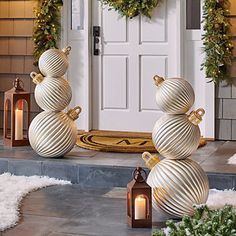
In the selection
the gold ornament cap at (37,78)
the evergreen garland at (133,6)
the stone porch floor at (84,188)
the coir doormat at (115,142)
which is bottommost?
the stone porch floor at (84,188)

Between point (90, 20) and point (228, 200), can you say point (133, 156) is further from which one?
point (90, 20)

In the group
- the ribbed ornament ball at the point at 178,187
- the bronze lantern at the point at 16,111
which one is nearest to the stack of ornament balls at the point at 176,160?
the ribbed ornament ball at the point at 178,187

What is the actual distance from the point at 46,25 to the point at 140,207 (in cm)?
325

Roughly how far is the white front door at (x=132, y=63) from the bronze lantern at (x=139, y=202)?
2.64 m

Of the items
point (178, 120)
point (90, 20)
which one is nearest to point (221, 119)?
point (90, 20)

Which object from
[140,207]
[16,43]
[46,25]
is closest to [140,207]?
[140,207]

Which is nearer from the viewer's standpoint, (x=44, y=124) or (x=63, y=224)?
(x=63, y=224)

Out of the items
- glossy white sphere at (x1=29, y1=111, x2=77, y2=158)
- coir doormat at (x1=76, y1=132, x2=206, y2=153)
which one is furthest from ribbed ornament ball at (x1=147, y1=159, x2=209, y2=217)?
coir doormat at (x1=76, y1=132, x2=206, y2=153)

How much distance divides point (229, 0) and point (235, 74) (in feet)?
2.32

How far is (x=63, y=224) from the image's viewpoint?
10.9ft

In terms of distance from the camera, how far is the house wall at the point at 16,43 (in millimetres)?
6141

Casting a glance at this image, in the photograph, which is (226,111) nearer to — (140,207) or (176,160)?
(176,160)

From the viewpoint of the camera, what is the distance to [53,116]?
14.7ft

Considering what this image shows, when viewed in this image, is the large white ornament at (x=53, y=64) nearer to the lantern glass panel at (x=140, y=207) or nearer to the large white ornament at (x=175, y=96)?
the large white ornament at (x=175, y=96)
